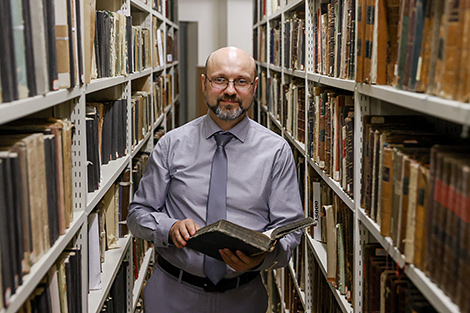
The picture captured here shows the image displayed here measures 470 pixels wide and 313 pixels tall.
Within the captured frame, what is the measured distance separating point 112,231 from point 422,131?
5.21ft

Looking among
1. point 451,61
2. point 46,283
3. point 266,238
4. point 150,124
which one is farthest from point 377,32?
point 150,124

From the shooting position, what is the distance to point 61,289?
155cm

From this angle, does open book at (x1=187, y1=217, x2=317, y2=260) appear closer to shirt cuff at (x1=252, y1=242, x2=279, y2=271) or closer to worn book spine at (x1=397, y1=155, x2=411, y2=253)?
shirt cuff at (x1=252, y1=242, x2=279, y2=271)

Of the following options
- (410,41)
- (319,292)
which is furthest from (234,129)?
(410,41)

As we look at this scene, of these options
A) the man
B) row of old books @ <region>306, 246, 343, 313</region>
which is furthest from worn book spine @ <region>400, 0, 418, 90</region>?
row of old books @ <region>306, 246, 343, 313</region>

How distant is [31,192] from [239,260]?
83 centimetres

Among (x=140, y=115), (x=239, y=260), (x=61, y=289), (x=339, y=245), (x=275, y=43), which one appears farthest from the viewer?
(x=275, y=43)

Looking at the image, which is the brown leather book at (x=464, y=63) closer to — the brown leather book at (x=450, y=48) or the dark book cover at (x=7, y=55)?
the brown leather book at (x=450, y=48)

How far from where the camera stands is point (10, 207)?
110 centimetres

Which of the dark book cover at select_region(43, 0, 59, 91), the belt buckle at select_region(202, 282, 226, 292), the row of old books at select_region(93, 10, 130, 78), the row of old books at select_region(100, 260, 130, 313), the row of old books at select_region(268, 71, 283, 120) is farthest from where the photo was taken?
the row of old books at select_region(268, 71, 283, 120)

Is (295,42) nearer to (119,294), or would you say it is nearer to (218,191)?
(218,191)

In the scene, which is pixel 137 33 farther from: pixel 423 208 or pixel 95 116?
pixel 423 208

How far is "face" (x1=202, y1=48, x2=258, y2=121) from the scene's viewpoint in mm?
2104

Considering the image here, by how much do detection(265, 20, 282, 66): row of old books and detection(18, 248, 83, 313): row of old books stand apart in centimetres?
259
